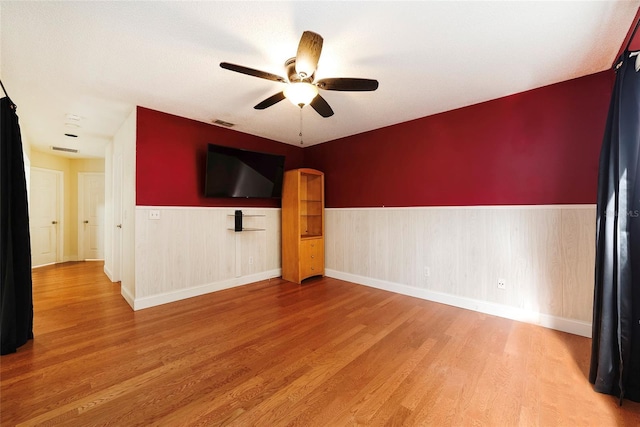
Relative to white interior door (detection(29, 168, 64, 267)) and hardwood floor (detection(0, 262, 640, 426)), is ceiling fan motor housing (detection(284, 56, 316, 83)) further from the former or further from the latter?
white interior door (detection(29, 168, 64, 267))

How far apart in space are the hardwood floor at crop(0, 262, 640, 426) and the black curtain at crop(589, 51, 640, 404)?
6.5 inches

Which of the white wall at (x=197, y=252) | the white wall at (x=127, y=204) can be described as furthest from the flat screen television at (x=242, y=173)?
the white wall at (x=127, y=204)

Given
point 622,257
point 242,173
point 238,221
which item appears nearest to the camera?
point 622,257

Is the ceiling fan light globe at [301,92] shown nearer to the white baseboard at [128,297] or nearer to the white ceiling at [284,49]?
the white ceiling at [284,49]

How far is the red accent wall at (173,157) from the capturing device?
306 cm

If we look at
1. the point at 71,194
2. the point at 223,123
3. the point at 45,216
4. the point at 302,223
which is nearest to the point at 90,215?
the point at 71,194

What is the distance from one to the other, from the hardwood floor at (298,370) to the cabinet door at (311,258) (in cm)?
114

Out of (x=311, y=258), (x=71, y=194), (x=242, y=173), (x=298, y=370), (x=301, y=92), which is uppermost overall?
(x=301, y=92)

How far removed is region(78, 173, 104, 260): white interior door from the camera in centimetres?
596

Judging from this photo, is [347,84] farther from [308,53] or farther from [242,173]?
[242,173]

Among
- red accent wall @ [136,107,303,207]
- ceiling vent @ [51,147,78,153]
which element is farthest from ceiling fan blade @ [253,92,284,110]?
ceiling vent @ [51,147,78,153]

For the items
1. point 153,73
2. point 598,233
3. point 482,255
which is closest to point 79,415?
point 153,73

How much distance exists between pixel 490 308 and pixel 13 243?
186 inches

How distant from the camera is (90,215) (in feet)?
19.8
